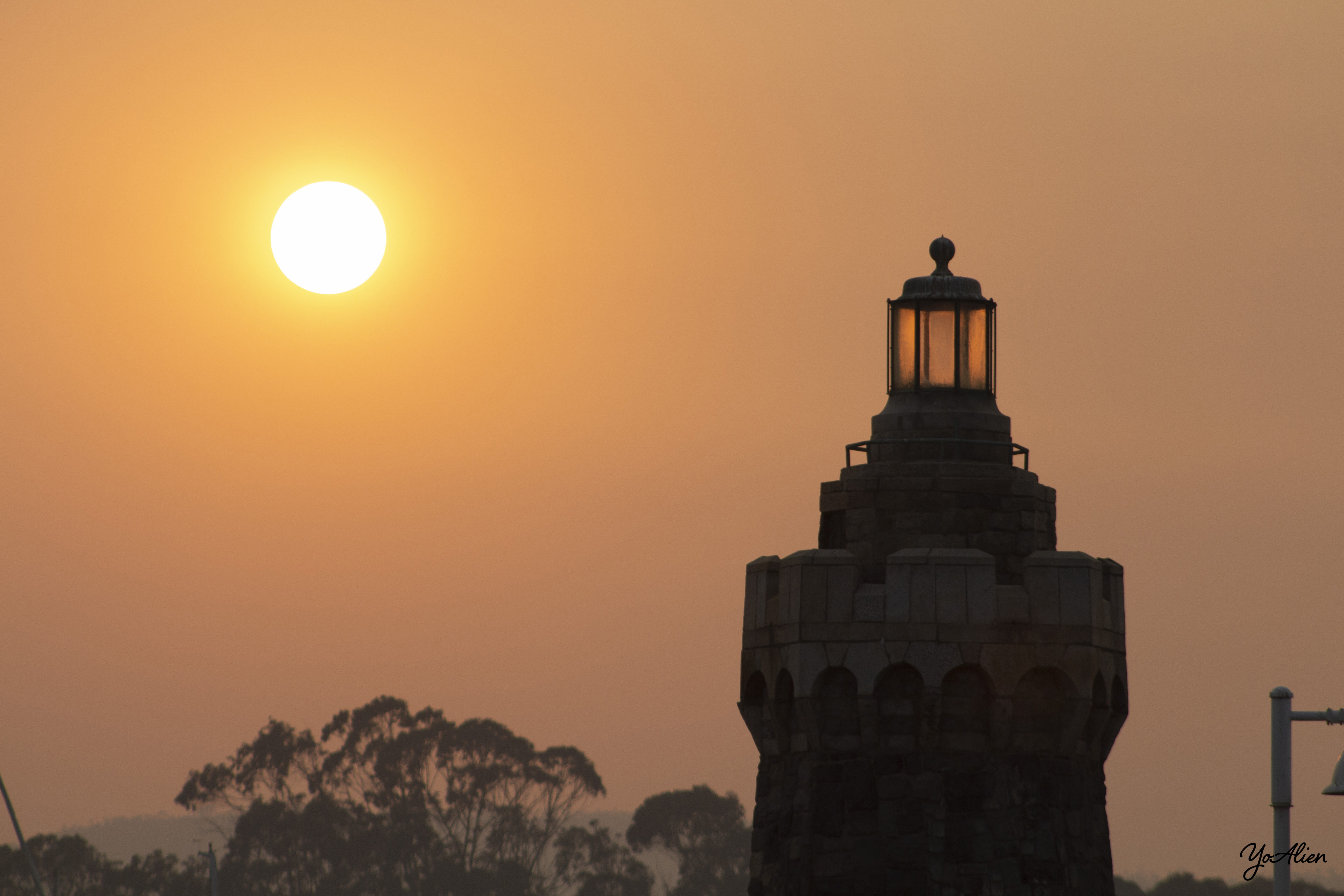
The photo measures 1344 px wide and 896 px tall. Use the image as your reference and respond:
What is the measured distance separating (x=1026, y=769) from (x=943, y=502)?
117 inches

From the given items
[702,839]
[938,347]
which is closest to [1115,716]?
[938,347]

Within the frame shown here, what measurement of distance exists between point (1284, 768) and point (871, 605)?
177 inches

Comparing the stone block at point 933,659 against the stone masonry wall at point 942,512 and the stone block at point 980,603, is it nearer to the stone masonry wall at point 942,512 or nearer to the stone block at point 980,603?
the stone block at point 980,603

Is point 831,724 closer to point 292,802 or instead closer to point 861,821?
point 861,821

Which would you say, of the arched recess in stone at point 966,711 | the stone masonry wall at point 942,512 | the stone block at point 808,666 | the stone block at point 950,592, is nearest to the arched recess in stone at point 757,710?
the stone block at point 808,666

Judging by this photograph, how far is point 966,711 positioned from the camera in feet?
74.9

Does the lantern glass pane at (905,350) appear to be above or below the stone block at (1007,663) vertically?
above

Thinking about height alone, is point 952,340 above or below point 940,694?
above

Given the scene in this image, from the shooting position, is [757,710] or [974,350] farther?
[974,350]

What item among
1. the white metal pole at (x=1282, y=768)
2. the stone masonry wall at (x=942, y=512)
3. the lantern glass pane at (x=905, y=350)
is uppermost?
the lantern glass pane at (x=905, y=350)

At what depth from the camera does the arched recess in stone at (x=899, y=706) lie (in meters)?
22.8

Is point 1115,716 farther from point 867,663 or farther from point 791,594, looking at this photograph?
point 791,594

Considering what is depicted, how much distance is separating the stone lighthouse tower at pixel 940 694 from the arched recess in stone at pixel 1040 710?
2 centimetres

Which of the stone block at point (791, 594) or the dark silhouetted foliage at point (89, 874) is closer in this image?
the stone block at point (791, 594)
